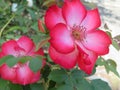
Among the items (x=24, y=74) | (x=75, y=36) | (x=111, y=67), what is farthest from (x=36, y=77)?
(x=111, y=67)

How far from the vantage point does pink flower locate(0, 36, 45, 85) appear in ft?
2.90

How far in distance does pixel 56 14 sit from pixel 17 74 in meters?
0.17

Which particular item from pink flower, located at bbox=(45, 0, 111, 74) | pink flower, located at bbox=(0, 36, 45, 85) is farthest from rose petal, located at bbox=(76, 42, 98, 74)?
pink flower, located at bbox=(0, 36, 45, 85)

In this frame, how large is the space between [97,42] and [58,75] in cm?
12

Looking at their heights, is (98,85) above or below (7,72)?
below

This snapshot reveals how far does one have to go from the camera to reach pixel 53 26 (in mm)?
842

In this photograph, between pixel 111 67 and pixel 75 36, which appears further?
pixel 111 67

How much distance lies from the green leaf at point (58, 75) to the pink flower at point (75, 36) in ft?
0.26

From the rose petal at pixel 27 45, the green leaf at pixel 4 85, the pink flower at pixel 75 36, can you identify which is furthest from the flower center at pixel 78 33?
the green leaf at pixel 4 85

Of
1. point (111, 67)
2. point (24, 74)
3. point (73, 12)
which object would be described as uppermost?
point (73, 12)

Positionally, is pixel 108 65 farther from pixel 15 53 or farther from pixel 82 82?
pixel 15 53

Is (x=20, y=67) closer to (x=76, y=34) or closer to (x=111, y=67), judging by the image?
(x=76, y=34)

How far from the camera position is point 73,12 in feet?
2.92

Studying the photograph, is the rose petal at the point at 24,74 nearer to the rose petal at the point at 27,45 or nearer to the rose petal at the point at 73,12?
the rose petal at the point at 27,45
